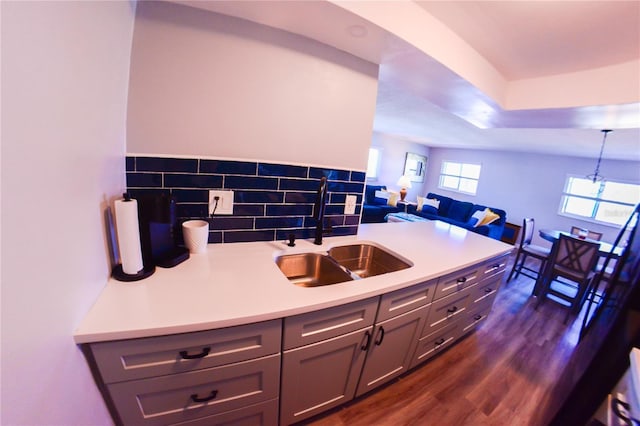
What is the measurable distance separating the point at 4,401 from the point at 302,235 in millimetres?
1174

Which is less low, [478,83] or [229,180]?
[478,83]

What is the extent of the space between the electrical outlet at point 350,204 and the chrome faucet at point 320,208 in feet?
0.78

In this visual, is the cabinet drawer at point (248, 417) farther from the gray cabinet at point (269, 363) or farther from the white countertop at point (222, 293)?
the white countertop at point (222, 293)

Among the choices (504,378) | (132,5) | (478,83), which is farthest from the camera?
(504,378)

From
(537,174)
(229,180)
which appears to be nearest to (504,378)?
(229,180)

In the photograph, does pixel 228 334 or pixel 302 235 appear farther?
pixel 302 235

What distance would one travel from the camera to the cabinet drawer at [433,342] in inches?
57.1

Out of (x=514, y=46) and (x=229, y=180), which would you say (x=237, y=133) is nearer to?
(x=229, y=180)

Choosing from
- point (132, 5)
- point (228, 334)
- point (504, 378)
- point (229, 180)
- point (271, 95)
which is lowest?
point (504, 378)

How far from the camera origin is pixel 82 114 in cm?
63

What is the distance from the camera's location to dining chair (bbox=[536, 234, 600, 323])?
238cm

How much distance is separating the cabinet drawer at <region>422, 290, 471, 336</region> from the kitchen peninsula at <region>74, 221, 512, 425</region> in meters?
0.02

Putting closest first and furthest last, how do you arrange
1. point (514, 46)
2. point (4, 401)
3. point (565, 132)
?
point (4, 401) → point (514, 46) → point (565, 132)

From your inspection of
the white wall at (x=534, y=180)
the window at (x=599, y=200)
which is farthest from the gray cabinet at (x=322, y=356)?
the white wall at (x=534, y=180)
